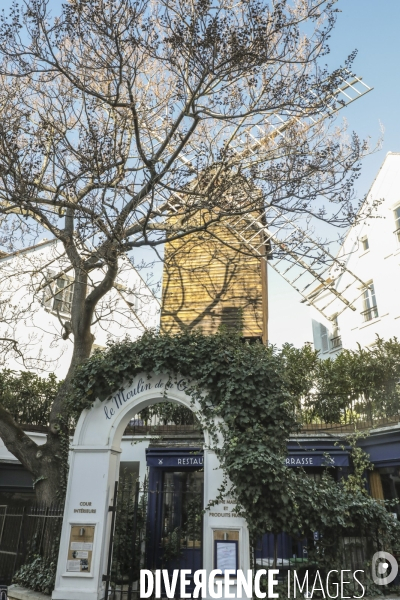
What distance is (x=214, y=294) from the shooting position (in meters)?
16.8

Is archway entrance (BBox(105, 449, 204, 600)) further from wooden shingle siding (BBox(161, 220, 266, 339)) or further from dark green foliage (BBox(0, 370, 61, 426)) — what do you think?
wooden shingle siding (BBox(161, 220, 266, 339))

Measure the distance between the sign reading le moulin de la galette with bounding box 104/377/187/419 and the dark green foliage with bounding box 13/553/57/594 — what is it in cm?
280

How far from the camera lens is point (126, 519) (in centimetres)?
933

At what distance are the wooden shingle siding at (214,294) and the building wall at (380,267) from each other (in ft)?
13.1

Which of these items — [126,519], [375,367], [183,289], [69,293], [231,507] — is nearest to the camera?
[231,507]

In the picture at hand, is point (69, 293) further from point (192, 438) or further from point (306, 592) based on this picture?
point (306, 592)

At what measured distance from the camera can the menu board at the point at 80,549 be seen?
7.29m

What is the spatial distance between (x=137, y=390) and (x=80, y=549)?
265cm

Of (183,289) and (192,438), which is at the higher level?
(183,289)

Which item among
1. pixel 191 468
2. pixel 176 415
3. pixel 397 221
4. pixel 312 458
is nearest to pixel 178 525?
pixel 191 468

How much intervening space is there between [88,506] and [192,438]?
6.09 m

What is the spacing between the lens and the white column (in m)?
7.20

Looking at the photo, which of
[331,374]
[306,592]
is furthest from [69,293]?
[306,592]

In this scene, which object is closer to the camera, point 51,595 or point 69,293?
point 51,595
